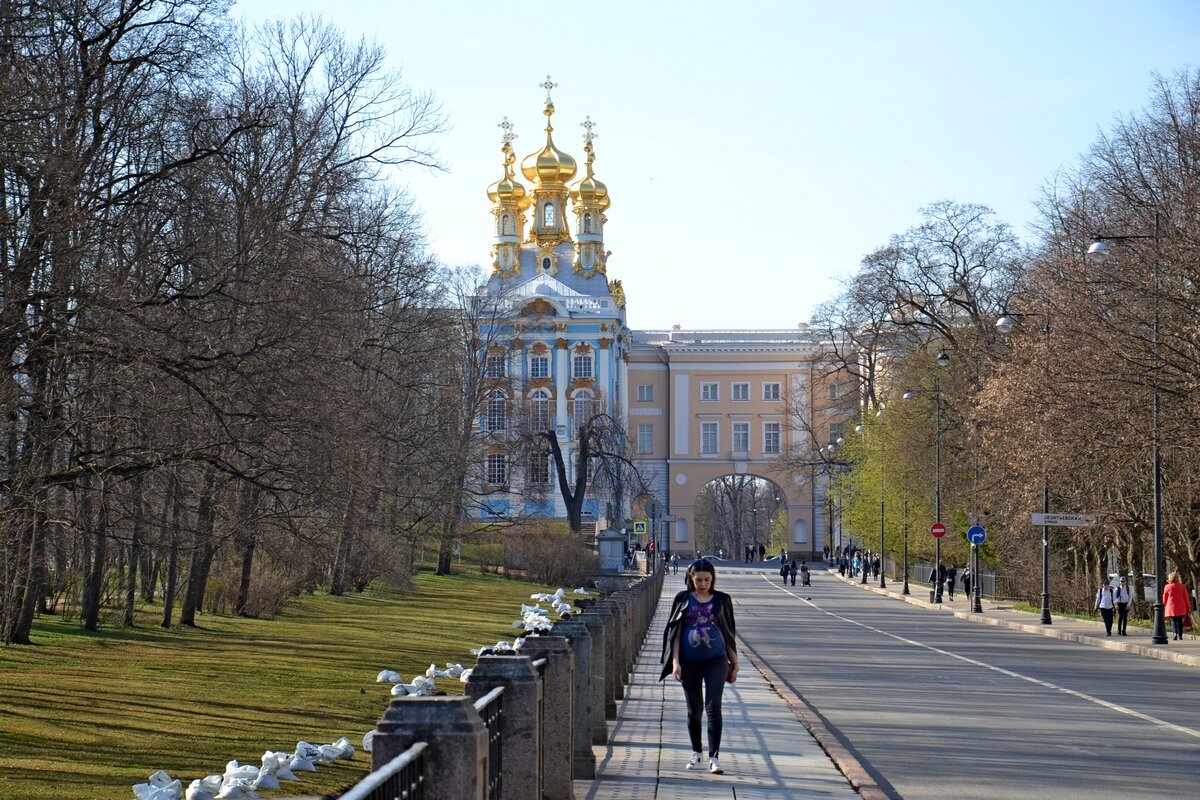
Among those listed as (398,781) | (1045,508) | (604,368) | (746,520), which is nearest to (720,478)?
(604,368)

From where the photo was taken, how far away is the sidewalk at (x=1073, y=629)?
32125 millimetres

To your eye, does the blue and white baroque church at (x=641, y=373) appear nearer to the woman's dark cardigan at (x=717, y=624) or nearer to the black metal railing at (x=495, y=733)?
the woman's dark cardigan at (x=717, y=624)

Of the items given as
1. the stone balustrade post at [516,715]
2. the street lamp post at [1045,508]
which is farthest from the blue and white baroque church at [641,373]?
the stone balustrade post at [516,715]

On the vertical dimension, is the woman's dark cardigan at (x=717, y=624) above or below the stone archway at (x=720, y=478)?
below

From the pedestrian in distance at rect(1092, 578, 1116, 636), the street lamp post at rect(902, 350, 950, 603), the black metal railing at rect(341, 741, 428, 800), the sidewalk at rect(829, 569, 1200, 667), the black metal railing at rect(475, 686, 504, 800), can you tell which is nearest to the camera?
the black metal railing at rect(341, 741, 428, 800)

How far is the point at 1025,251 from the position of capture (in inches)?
2549

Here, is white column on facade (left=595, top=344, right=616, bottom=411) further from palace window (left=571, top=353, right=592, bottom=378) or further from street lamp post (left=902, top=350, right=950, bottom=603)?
street lamp post (left=902, top=350, right=950, bottom=603)

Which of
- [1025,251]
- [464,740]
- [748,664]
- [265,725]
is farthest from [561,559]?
[464,740]

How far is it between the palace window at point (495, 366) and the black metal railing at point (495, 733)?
62000 mm

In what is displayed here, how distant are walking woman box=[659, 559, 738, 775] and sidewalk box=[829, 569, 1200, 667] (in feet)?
60.2

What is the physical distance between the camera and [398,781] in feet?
19.0

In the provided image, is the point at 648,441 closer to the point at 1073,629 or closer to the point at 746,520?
the point at 746,520

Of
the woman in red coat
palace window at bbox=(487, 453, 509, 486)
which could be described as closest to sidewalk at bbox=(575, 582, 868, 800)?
the woman in red coat

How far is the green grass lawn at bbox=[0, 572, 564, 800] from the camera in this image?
13.5 meters
